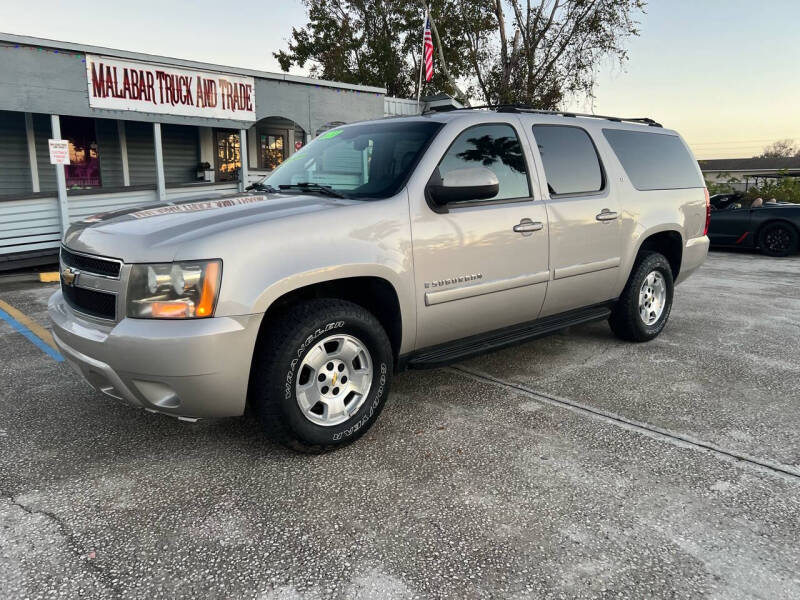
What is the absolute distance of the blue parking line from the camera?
16.4 feet

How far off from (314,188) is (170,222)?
1026mm

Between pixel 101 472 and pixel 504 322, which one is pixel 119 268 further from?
pixel 504 322

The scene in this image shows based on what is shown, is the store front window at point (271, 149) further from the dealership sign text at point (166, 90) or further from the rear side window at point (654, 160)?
the rear side window at point (654, 160)

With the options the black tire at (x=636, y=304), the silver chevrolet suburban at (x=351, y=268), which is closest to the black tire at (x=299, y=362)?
the silver chevrolet suburban at (x=351, y=268)

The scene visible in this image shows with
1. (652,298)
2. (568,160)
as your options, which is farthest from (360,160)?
(652,298)

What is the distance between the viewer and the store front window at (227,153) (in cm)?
1689

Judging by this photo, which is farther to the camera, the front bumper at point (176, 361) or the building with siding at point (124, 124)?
the building with siding at point (124, 124)

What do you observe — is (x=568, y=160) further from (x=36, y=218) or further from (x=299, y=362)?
(x=36, y=218)

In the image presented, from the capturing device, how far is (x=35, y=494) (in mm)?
2822

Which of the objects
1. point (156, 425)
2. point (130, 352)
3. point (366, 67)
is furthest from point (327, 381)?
point (366, 67)

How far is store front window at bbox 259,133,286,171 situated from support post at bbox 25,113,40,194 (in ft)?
19.2

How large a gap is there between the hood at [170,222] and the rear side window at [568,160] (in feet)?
5.45

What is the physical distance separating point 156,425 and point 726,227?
12.4m

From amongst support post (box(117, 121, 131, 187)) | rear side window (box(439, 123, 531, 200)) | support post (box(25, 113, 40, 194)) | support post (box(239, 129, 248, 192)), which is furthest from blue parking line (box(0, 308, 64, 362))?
support post (box(117, 121, 131, 187))
